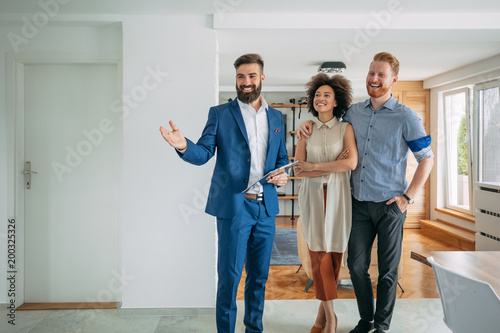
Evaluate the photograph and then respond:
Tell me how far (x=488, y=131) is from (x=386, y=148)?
3.97 meters

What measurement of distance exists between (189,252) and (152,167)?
75 centimetres

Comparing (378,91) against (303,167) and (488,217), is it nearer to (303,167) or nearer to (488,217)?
(303,167)

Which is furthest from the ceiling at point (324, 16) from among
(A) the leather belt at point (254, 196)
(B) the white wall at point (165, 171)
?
(A) the leather belt at point (254, 196)

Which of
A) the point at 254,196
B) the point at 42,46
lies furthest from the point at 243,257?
the point at 42,46

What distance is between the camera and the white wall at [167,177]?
297 cm

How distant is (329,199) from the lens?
2.26 metres

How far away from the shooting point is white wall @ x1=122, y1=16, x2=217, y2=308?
297 centimetres

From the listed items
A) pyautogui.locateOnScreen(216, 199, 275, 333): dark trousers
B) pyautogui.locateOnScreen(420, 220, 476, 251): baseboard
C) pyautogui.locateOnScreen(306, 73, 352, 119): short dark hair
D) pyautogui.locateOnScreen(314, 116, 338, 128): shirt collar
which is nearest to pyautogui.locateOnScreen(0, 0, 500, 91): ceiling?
pyautogui.locateOnScreen(306, 73, 352, 119): short dark hair

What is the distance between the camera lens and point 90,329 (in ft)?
9.04

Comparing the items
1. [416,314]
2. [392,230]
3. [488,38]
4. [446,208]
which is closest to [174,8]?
[392,230]

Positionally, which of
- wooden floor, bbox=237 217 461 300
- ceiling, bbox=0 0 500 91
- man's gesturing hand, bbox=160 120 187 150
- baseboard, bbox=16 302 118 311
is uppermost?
ceiling, bbox=0 0 500 91

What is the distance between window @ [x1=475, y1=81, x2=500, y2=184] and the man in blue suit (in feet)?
14.1

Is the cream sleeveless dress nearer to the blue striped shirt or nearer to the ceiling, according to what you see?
the blue striped shirt

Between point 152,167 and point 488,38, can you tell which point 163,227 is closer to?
point 152,167
